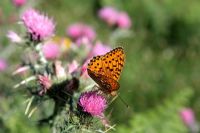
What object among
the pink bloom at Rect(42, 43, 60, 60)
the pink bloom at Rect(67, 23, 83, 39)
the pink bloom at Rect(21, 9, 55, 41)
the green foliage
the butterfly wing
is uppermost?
the butterfly wing

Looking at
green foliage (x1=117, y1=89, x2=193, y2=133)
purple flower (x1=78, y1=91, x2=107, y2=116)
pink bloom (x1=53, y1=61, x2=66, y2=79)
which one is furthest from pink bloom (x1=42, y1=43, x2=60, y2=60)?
purple flower (x1=78, y1=91, x2=107, y2=116)

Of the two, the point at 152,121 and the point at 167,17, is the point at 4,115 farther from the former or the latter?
the point at 167,17

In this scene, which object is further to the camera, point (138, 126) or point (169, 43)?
point (169, 43)

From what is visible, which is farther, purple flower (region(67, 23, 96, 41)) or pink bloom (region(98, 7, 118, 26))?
pink bloom (region(98, 7, 118, 26))

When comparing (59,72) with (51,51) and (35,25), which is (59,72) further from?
(51,51)

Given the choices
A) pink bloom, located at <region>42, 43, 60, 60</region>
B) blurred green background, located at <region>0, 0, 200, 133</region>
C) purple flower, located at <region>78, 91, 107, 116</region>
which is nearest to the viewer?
purple flower, located at <region>78, 91, 107, 116</region>

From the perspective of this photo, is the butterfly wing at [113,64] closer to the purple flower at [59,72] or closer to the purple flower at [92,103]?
the purple flower at [92,103]

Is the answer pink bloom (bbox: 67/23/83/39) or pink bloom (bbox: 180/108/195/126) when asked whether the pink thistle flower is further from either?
pink bloom (bbox: 180/108/195/126)

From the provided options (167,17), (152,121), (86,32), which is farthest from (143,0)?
(152,121)
